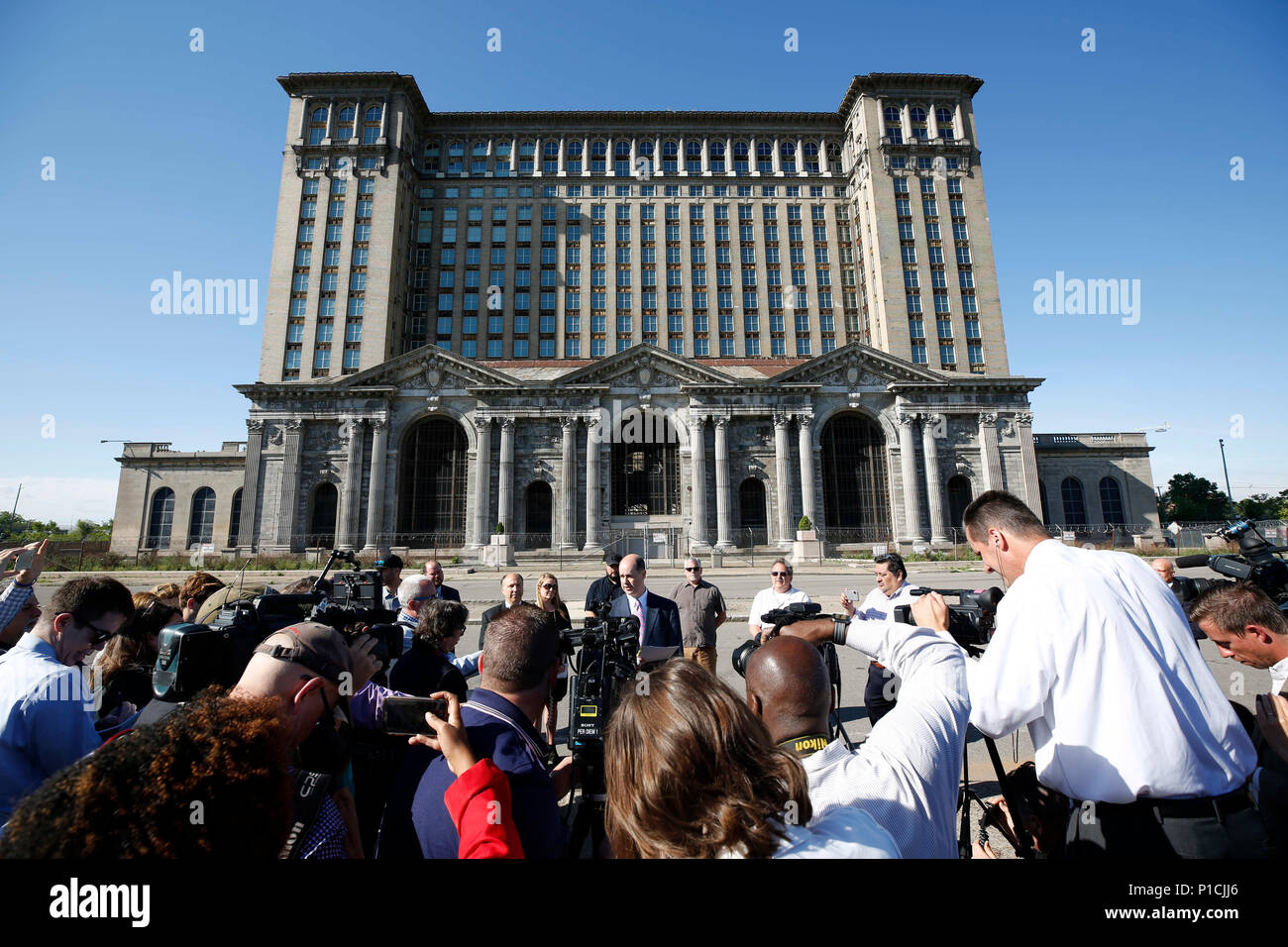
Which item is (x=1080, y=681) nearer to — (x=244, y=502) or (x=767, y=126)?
(x=244, y=502)

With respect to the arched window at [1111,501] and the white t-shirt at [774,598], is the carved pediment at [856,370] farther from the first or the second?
the white t-shirt at [774,598]

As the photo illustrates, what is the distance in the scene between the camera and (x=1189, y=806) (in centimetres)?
210

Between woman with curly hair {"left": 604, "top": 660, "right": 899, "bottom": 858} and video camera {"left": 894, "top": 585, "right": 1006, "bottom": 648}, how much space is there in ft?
5.69

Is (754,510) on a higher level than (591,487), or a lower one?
lower

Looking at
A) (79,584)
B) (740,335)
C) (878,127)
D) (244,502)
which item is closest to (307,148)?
(244,502)

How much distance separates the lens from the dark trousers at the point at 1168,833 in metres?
2.07

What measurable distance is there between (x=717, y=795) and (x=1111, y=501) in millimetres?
52393

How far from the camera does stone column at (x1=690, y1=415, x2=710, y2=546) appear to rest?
34.2 m

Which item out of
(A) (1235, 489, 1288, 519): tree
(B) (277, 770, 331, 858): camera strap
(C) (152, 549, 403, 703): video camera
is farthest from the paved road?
(A) (1235, 489, 1288, 519): tree

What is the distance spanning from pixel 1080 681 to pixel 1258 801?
1255mm

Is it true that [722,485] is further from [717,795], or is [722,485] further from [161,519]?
[161,519]

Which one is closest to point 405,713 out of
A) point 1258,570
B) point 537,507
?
point 1258,570

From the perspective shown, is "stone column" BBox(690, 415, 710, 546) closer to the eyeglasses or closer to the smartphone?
the eyeglasses

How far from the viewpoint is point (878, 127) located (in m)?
50.5
